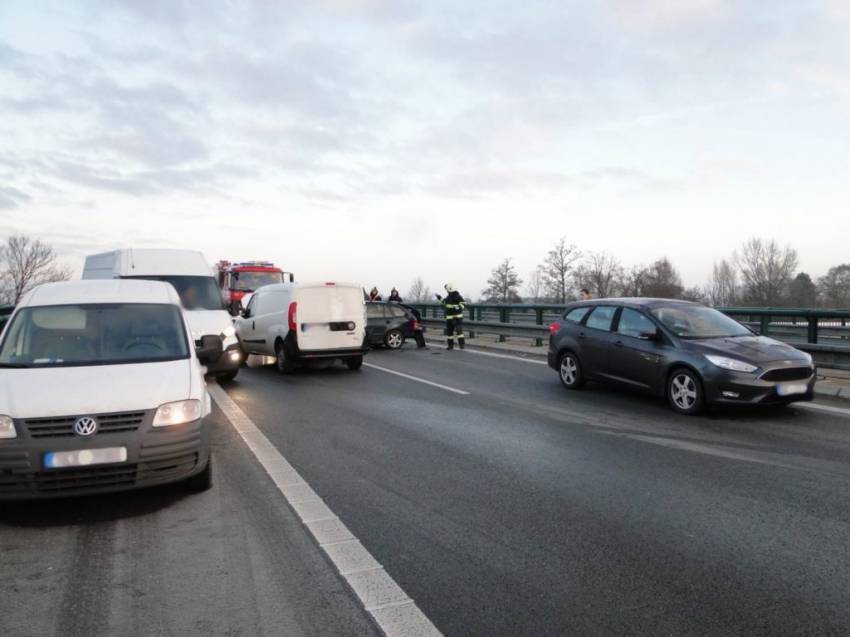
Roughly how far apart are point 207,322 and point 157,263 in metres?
2.32

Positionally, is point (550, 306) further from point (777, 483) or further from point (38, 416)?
point (38, 416)

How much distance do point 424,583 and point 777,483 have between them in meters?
3.44

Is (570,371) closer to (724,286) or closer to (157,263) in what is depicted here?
(157,263)

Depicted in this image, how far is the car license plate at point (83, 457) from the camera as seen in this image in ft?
14.7

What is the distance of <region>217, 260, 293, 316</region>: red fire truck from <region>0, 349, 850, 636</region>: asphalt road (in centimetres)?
1734

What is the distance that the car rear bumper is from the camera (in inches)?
318

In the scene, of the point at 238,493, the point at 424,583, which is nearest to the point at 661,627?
the point at 424,583

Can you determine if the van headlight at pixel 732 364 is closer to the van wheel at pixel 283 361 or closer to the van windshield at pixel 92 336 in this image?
the van windshield at pixel 92 336

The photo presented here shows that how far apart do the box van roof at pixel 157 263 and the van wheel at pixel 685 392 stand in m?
8.82

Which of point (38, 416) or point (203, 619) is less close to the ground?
point (38, 416)

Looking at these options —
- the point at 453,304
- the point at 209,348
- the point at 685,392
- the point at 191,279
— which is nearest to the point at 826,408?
the point at 685,392

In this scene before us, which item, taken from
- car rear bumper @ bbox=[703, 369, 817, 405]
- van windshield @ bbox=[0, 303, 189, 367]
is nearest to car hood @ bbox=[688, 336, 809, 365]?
car rear bumper @ bbox=[703, 369, 817, 405]

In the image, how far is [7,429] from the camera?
448 cm

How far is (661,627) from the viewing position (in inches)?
122
